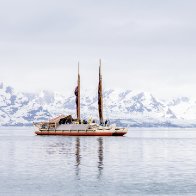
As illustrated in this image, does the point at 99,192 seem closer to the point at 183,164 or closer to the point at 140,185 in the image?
the point at 140,185

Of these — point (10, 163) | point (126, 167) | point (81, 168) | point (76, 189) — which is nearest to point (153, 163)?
point (126, 167)

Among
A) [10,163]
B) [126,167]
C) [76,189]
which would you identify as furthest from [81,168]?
[76,189]

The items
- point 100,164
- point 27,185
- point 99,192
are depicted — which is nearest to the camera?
point 99,192

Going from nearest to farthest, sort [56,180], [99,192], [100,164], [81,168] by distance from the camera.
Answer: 1. [99,192]
2. [56,180]
3. [81,168]
4. [100,164]

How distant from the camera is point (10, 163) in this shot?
8669 cm

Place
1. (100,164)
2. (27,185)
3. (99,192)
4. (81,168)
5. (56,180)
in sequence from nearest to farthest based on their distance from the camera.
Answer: (99,192) < (27,185) < (56,180) < (81,168) < (100,164)

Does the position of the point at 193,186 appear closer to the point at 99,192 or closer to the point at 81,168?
the point at 99,192

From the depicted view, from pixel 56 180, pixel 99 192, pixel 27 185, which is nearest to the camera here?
pixel 99 192

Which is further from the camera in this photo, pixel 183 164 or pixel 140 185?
pixel 183 164

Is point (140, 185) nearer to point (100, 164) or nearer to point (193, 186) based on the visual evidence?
point (193, 186)

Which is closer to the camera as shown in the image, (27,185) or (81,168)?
(27,185)

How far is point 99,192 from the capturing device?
5494cm

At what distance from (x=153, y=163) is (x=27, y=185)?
34.9 m

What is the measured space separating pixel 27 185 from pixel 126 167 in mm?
24543
